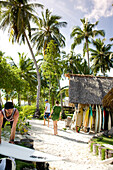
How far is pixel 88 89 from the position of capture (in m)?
9.85

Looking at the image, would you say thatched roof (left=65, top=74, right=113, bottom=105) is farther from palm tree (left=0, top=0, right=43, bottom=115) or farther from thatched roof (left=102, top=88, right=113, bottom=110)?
palm tree (left=0, top=0, right=43, bottom=115)

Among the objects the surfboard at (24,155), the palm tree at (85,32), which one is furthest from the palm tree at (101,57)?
the surfboard at (24,155)

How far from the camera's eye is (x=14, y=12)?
52.6 feet

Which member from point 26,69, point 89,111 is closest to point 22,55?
point 26,69

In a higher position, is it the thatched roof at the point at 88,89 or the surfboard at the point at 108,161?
the thatched roof at the point at 88,89

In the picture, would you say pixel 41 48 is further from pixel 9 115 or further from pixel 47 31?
pixel 9 115

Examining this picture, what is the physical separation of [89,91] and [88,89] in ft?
0.51

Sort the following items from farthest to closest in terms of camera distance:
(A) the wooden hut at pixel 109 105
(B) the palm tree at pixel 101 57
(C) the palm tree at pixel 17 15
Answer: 1. (B) the palm tree at pixel 101 57
2. (C) the palm tree at pixel 17 15
3. (A) the wooden hut at pixel 109 105

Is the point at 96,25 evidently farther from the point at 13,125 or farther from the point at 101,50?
the point at 13,125

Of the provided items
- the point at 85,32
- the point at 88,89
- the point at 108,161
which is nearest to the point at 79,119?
the point at 88,89

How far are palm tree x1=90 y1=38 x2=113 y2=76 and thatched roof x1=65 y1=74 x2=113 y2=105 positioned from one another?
70.6 ft

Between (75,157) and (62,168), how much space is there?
101 cm

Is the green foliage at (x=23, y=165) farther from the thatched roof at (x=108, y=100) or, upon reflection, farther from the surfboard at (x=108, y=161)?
the thatched roof at (x=108, y=100)

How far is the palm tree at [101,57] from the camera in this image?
31.6 m
